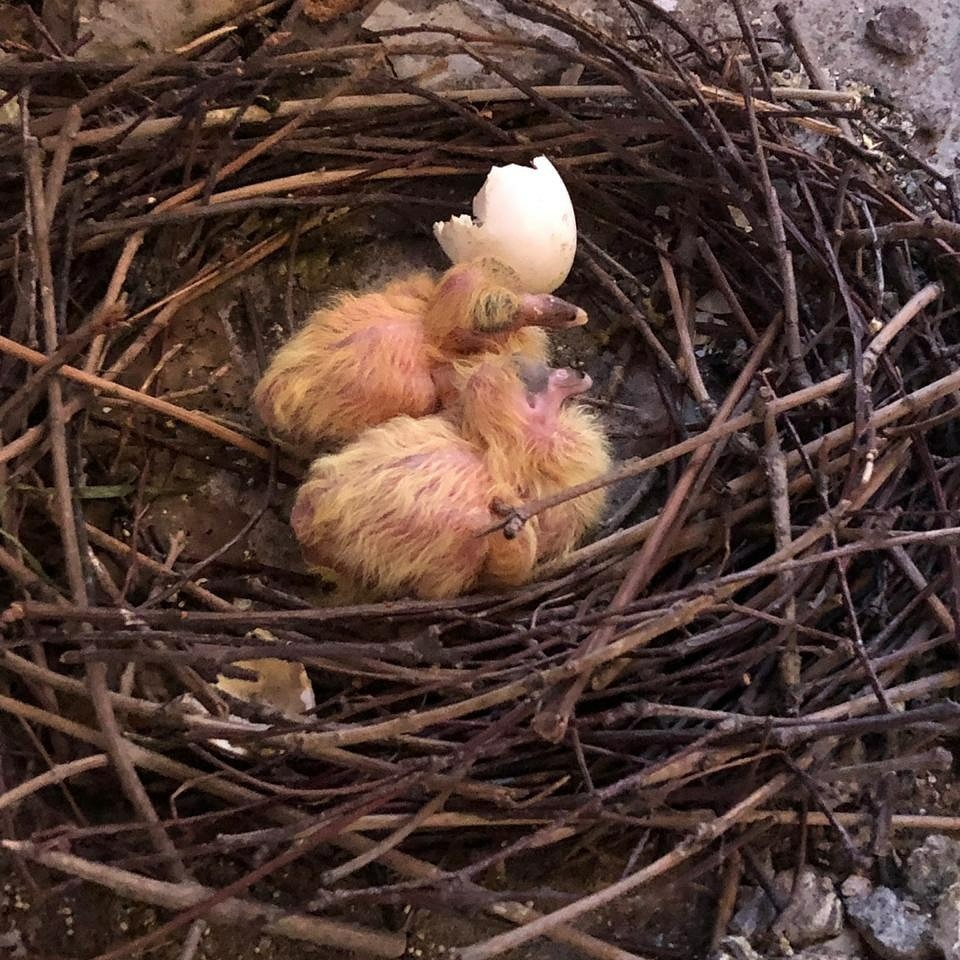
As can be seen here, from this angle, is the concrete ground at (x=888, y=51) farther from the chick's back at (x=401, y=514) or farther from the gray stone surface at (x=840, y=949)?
the gray stone surface at (x=840, y=949)

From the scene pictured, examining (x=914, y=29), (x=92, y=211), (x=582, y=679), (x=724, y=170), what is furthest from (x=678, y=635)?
(x=914, y=29)

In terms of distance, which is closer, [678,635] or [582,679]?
[582,679]

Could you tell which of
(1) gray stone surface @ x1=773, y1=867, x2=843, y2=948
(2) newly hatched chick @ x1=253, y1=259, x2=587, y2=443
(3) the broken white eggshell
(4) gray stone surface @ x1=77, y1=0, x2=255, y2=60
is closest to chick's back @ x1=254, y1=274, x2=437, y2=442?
(2) newly hatched chick @ x1=253, y1=259, x2=587, y2=443

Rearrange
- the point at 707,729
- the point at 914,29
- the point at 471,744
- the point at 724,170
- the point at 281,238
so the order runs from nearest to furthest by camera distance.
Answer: the point at 471,744 → the point at 707,729 → the point at 724,170 → the point at 281,238 → the point at 914,29

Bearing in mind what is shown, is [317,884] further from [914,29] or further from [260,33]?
[914,29]

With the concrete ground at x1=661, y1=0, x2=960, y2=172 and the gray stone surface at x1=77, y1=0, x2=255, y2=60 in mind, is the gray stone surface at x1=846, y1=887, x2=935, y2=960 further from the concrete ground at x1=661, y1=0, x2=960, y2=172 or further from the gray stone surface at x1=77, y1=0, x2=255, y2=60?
the gray stone surface at x1=77, y1=0, x2=255, y2=60

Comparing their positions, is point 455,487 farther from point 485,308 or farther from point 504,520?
point 485,308

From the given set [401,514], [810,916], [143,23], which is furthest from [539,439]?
[143,23]
